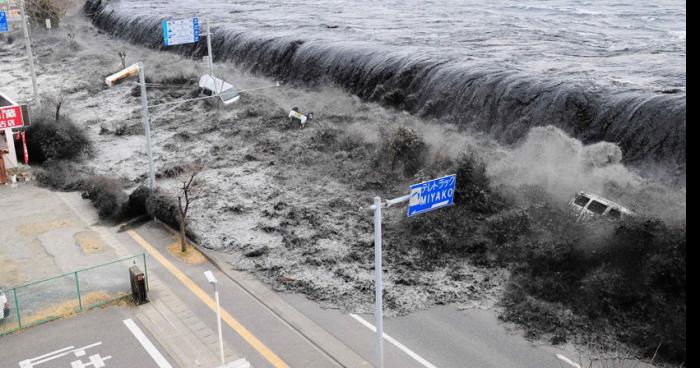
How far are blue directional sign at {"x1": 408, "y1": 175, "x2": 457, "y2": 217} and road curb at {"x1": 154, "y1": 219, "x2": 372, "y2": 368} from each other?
18.2 feet

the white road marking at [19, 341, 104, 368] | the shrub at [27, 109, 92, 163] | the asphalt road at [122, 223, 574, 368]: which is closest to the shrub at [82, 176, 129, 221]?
the shrub at [27, 109, 92, 163]

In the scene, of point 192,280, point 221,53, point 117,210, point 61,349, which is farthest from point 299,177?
point 221,53

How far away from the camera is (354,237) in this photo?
2566cm

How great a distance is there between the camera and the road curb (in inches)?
703

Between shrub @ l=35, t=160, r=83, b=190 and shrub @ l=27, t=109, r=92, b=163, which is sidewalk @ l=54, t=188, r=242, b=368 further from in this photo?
shrub @ l=27, t=109, r=92, b=163

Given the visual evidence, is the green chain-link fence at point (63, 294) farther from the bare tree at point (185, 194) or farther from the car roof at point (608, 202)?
the car roof at point (608, 202)

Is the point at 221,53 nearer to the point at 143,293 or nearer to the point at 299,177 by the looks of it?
the point at 299,177

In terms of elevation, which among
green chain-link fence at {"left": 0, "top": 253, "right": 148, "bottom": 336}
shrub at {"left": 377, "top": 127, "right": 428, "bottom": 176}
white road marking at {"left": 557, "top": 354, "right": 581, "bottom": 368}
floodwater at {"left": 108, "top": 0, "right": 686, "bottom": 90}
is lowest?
white road marking at {"left": 557, "top": 354, "right": 581, "bottom": 368}

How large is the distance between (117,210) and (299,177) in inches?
346

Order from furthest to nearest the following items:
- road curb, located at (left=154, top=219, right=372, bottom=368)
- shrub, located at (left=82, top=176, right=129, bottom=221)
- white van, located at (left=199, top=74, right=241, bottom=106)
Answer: white van, located at (left=199, top=74, right=241, bottom=106)
shrub, located at (left=82, top=176, right=129, bottom=221)
road curb, located at (left=154, top=219, right=372, bottom=368)

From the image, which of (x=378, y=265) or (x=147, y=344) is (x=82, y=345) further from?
(x=378, y=265)

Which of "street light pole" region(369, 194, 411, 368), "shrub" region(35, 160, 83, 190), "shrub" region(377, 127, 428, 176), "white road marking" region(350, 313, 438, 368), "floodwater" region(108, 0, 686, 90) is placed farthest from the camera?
"floodwater" region(108, 0, 686, 90)

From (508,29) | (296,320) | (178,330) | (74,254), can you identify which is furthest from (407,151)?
(508,29)

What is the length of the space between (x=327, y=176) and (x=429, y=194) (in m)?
18.5
